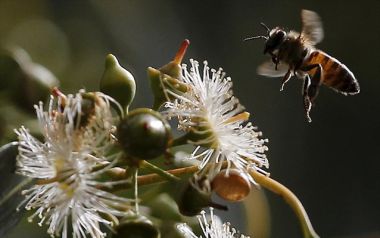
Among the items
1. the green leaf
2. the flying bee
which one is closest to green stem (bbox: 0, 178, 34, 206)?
the green leaf

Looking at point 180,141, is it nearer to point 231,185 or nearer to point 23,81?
point 231,185

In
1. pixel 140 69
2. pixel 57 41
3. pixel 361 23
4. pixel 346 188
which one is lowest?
pixel 346 188

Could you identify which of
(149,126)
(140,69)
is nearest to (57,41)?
(140,69)

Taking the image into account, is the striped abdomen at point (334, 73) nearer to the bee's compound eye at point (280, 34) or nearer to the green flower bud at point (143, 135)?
the bee's compound eye at point (280, 34)

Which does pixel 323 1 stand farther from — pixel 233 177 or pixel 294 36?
pixel 233 177

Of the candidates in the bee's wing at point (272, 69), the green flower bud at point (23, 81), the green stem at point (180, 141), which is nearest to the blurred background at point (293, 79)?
the green flower bud at point (23, 81)

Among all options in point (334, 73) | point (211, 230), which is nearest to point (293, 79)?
point (334, 73)
